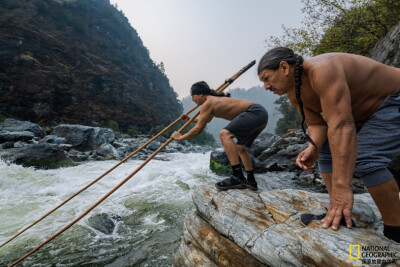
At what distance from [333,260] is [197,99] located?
3344 mm

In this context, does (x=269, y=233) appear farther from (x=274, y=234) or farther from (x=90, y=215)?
(x=90, y=215)

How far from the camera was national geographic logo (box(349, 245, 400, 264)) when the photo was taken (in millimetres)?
1530

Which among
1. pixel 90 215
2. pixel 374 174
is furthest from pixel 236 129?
pixel 90 215

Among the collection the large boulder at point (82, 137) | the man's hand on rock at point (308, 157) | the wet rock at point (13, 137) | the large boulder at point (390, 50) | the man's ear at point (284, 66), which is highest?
the wet rock at point (13, 137)

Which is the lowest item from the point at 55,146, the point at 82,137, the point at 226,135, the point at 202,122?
the point at 226,135

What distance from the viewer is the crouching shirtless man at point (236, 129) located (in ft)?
11.6

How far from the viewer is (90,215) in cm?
530

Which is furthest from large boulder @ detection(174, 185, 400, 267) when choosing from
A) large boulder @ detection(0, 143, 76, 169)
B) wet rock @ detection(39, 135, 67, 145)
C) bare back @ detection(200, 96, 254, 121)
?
wet rock @ detection(39, 135, 67, 145)

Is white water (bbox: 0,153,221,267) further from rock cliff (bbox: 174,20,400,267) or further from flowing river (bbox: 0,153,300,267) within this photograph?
rock cliff (bbox: 174,20,400,267)

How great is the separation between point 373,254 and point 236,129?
2382 millimetres

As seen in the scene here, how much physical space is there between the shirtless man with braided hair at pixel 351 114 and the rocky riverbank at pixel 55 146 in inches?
482

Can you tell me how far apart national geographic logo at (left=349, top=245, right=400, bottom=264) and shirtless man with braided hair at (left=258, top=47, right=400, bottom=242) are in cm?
15

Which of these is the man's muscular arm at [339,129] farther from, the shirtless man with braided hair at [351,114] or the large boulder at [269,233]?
the large boulder at [269,233]

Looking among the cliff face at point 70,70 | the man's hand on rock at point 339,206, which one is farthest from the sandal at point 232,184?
the cliff face at point 70,70
